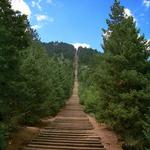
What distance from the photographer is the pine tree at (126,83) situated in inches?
851

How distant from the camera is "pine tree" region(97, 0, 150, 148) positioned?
2161cm

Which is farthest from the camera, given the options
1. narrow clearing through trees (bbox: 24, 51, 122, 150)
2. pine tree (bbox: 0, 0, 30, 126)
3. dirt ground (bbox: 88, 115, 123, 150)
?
dirt ground (bbox: 88, 115, 123, 150)

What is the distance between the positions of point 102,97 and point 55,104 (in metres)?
15.8

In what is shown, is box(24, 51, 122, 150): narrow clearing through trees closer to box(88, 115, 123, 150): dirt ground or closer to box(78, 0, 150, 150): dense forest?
box(88, 115, 123, 150): dirt ground

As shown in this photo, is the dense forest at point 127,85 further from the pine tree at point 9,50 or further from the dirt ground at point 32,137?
the pine tree at point 9,50

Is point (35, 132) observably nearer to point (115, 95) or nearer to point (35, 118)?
point (35, 118)

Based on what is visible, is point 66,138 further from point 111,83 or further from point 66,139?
point 111,83

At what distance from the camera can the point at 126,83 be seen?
23000mm

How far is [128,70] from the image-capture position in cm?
2281

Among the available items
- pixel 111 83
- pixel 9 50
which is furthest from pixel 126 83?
pixel 9 50

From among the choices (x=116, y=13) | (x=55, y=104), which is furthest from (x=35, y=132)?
(x=116, y=13)

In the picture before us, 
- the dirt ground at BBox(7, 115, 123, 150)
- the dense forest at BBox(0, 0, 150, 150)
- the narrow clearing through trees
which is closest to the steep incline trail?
the narrow clearing through trees

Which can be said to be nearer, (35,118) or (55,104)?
(35,118)

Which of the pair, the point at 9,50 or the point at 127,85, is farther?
the point at 127,85
